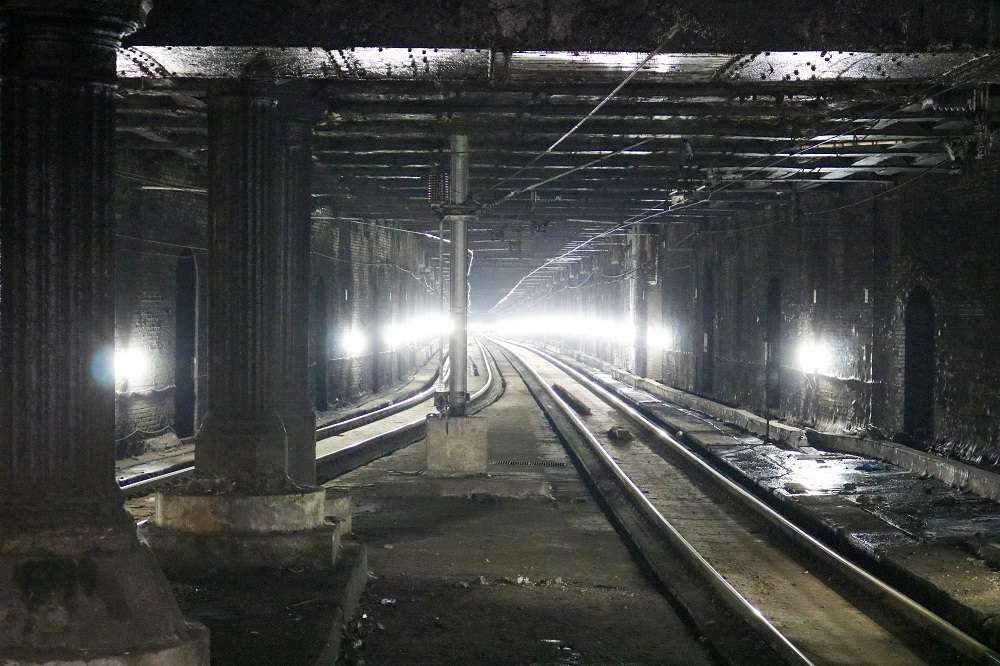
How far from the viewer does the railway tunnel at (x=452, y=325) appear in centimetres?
523

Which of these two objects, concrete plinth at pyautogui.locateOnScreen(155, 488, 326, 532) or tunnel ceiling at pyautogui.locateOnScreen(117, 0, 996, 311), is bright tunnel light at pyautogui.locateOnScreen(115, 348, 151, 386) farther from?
concrete plinth at pyautogui.locateOnScreen(155, 488, 326, 532)

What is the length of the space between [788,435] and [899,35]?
13195 mm

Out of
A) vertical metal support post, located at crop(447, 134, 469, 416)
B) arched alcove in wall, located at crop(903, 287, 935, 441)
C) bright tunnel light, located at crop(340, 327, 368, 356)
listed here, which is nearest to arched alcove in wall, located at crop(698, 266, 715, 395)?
bright tunnel light, located at crop(340, 327, 368, 356)

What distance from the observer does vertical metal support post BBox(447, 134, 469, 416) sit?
14109 mm

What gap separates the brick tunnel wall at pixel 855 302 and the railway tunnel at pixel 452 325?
9cm

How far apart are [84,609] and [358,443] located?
14.1 meters

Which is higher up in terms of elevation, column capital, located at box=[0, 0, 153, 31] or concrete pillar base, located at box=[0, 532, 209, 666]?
column capital, located at box=[0, 0, 153, 31]

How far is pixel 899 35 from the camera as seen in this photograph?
8508mm

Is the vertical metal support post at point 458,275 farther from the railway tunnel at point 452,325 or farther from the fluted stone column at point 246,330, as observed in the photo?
the fluted stone column at point 246,330

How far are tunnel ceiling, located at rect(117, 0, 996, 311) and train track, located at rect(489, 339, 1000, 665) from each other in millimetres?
4578

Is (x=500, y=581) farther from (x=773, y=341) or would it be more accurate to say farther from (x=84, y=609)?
(x=773, y=341)

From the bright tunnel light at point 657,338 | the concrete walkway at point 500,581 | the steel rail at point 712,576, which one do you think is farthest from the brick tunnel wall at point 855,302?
the concrete walkway at point 500,581

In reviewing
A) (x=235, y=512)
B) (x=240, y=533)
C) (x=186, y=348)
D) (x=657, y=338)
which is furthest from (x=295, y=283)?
(x=657, y=338)

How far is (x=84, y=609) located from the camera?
5.09 meters
